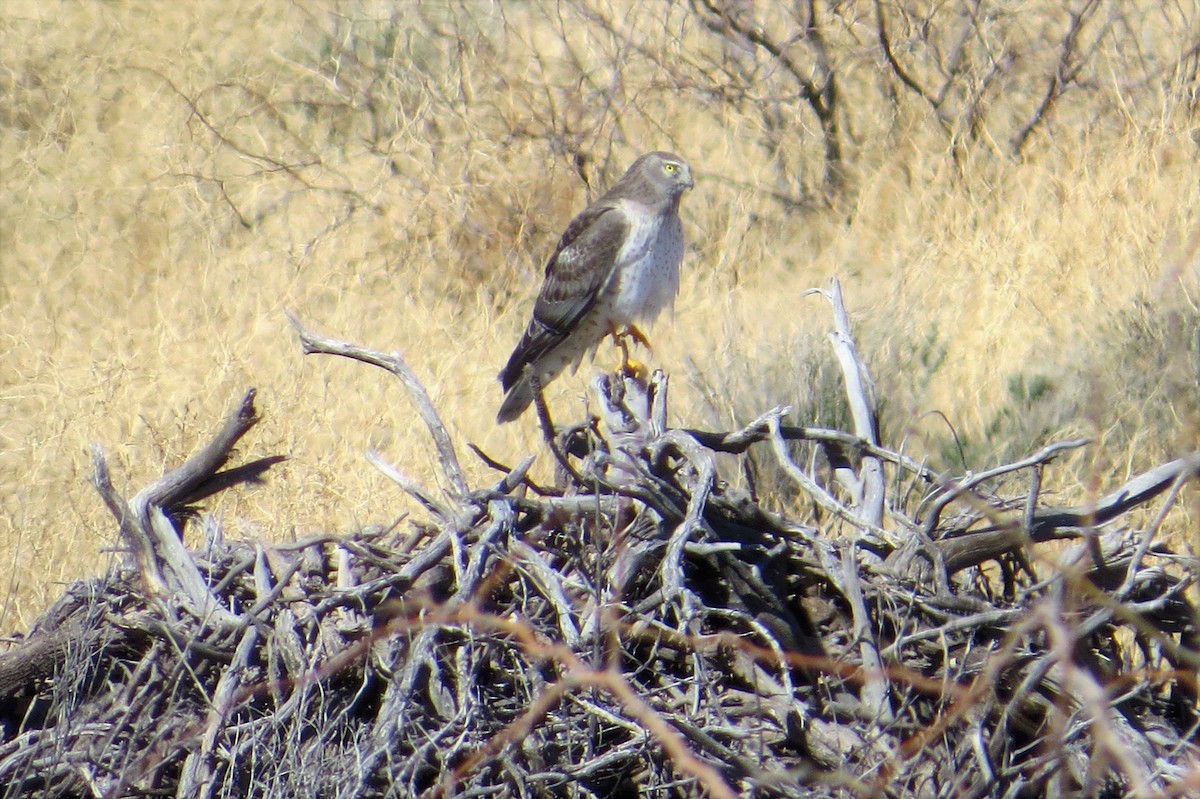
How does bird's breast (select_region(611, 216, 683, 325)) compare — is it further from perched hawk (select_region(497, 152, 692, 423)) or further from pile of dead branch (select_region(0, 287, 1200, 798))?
pile of dead branch (select_region(0, 287, 1200, 798))

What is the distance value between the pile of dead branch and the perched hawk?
7.96 feet

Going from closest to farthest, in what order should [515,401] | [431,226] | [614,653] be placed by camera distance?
[614,653] < [515,401] < [431,226]

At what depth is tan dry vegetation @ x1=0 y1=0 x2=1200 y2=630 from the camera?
758 centimetres

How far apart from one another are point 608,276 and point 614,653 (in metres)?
3.26

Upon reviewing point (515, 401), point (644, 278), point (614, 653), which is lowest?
point (515, 401)

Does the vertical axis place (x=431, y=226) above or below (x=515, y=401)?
Result: above

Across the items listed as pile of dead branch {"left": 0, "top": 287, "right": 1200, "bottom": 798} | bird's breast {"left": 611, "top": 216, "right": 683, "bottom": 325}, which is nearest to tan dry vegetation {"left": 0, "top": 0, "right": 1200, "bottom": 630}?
bird's breast {"left": 611, "top": 216, "right": 683, "bottom": 325}

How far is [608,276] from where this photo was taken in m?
6.29

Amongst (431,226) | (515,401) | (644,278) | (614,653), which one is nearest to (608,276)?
(644,278)

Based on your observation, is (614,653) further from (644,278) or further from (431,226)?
(431,226)

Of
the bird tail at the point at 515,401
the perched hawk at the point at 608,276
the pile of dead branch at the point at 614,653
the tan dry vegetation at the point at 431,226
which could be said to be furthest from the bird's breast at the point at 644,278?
the pile of dead branch at the point at 614,653

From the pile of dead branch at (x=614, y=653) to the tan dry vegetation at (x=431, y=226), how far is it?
9.49 feet

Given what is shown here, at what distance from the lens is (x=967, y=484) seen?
11.6 feet

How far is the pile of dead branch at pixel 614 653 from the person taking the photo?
10.9ft
